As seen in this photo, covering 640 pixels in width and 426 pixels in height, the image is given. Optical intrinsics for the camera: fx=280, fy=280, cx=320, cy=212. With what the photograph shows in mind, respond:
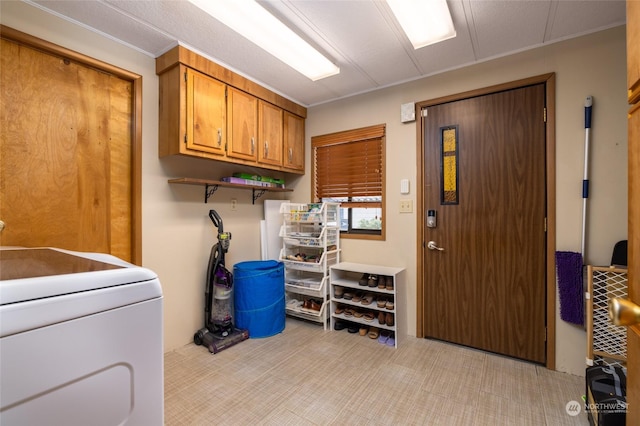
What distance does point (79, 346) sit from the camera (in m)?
0.58

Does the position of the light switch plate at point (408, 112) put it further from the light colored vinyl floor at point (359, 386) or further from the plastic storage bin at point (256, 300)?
the light colored vinyl floor at point (359, 386)

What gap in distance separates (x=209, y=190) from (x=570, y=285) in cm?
300

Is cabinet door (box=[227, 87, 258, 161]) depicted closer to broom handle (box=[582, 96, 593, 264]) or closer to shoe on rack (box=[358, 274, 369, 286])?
shoe on rack (box=[358, 274, 369, 286])

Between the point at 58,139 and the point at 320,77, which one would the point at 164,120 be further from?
the point at 320,77

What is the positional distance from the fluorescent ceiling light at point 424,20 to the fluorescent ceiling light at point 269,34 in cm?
66

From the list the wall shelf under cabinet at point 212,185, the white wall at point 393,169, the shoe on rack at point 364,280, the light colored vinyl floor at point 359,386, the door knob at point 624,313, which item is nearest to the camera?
the door knob at point 624,313

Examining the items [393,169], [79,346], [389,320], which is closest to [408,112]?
[393,169]

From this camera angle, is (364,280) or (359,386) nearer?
(359,386)

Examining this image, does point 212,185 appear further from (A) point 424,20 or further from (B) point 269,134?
(A) point 424,20

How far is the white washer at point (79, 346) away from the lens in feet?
1.64

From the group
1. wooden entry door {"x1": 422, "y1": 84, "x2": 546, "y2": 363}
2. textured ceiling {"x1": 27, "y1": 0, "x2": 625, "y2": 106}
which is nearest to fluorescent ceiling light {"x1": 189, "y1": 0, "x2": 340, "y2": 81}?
textured ceiling {"x1": 27, "y1": 0, "x2": 625, "y2": 106}

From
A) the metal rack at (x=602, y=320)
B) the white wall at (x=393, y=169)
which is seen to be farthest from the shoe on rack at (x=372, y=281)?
the metal rack at (x=602, y=320)

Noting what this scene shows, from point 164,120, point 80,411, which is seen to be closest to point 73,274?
point 80,411

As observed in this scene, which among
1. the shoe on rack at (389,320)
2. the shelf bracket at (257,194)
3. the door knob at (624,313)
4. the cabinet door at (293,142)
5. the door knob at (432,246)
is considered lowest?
the shoe on rack at (389,320)
